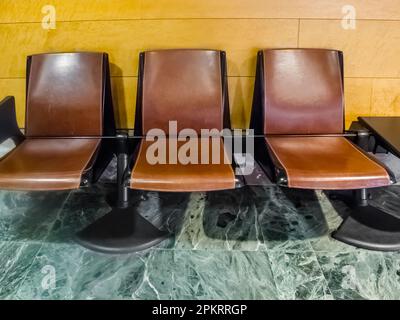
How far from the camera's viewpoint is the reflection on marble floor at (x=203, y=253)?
1.61 metres

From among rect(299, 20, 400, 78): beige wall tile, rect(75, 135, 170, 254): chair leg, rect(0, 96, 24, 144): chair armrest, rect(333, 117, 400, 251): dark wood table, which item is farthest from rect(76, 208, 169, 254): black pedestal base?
rect(299, 20, 400, 78): beige wall tile

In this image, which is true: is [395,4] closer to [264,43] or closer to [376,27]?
[376,27]

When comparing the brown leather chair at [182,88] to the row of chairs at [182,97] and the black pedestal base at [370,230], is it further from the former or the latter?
the black pedestal base at [370,230]

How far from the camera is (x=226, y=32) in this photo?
222 cm

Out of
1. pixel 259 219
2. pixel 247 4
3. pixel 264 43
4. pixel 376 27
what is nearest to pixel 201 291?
pixel 259 219

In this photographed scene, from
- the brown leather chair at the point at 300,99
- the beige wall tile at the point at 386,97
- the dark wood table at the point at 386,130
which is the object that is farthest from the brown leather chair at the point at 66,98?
the beige wall tile at the point at 386,97

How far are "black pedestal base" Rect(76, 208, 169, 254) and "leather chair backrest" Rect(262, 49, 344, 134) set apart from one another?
0.88 m

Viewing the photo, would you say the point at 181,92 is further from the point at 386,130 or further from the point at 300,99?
the point at 386,130

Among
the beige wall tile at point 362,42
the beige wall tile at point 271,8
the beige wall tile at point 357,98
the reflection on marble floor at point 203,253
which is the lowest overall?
the reflection on marble floor at point 203,253

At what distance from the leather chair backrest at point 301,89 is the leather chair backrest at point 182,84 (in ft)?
0.95

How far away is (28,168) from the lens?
1.73 m

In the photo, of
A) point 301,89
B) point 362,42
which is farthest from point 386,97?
point 301,89

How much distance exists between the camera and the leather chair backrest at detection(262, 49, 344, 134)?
6.86 ft

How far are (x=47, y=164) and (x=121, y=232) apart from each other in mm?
507
